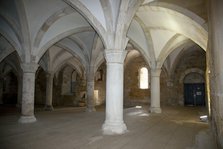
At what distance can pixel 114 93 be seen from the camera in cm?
523

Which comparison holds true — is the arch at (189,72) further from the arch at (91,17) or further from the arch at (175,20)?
the arch at (91,17)

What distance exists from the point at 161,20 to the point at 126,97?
10.9 metres

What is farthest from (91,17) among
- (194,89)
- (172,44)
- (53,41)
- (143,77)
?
(194,89)

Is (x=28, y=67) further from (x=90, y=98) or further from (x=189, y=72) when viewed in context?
(x=189, y=72)

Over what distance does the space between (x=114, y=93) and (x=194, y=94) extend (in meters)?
12.3

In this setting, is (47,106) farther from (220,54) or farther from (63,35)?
(220,54)

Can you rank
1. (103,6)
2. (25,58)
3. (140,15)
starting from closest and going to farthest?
(103,6) < (25,58) < (140,15)

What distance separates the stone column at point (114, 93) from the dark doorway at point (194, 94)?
1204 cm

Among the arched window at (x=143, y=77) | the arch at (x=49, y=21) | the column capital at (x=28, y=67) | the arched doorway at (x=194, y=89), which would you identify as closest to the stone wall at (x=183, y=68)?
the arched doorway at (x=194, y=89)

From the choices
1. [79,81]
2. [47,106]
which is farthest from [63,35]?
[79,81]

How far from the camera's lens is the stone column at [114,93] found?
5.16m

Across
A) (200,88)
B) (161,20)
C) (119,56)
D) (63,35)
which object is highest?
(161,20)

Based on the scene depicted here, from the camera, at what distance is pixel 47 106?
A: 12.1 metres

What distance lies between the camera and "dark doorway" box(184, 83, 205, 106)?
50.6 feet
